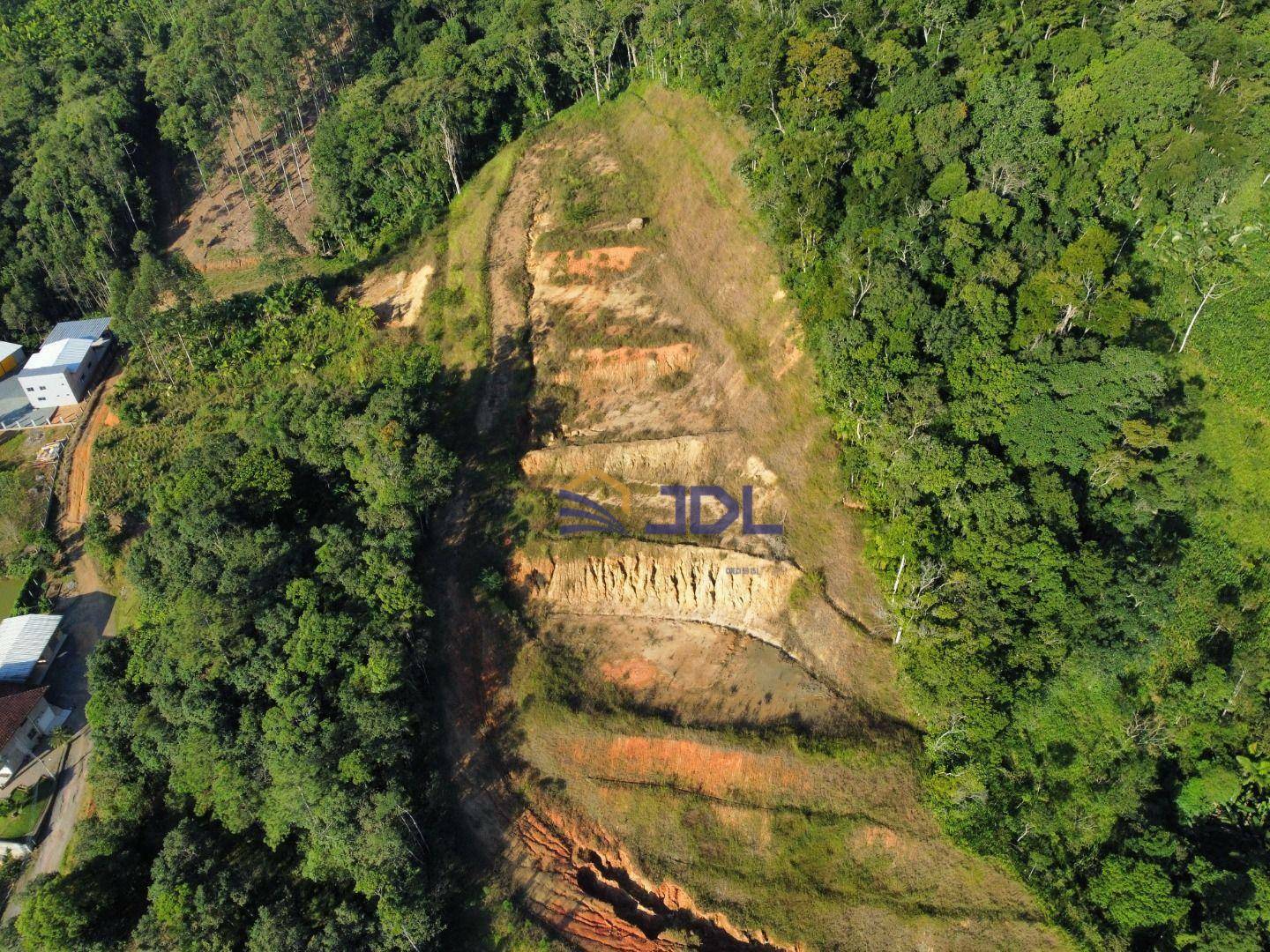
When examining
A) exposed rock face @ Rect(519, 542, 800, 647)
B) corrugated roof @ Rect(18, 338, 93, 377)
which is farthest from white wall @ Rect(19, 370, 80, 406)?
exposed rock face @ Rect(519, 542, 800, 647)

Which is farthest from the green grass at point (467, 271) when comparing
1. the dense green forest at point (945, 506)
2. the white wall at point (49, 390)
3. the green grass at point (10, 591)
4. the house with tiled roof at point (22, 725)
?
the green grass at point (10, 591)

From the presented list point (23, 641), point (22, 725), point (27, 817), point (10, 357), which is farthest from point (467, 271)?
point (10, 357)

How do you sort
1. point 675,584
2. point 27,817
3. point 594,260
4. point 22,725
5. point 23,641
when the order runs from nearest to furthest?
1. point 675,584
2. point 27,817
3. point 22,725
4. point 23,641
5. point 594,260

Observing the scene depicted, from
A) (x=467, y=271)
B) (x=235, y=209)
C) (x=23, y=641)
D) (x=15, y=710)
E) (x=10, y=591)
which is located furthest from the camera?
(x=235, y=209)

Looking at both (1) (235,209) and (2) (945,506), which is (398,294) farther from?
(2) (945,506)

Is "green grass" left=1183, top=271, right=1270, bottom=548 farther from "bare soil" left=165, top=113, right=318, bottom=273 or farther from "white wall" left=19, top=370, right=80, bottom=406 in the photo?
"white wall" left=19, top=370, right=80, bottom=406

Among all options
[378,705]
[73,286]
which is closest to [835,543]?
[378,705]
